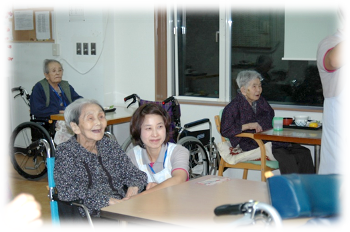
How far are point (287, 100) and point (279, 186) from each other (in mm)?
2974

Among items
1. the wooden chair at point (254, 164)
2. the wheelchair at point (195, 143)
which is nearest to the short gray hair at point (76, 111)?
the wooden chair at point (254, 164)

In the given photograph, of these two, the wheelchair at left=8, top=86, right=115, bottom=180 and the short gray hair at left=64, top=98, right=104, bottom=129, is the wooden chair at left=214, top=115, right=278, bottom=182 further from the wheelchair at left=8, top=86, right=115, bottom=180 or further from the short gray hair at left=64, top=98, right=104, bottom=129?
the wheelchair at left=8, top=86, right=115, bottom=180

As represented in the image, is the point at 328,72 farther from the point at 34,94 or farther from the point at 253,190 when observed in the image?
the point at 34,94

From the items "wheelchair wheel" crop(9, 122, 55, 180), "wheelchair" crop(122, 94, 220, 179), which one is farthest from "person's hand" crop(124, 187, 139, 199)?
"wheelchair wheel" crop(9, 122, 55, 180)

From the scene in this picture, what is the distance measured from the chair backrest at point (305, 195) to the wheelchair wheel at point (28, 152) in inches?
112

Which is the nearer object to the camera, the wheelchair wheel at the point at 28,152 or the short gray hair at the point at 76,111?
the short gray hair at the point at 76,111

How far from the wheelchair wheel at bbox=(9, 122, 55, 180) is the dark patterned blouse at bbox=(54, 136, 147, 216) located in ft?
5.54

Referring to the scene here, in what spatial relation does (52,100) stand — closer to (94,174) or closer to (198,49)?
(198,49)

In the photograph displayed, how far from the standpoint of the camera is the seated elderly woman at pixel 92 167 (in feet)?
6.50

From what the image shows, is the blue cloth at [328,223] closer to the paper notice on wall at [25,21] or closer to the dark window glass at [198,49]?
the dark window glass at [198,49]

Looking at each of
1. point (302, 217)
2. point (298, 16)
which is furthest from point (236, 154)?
point (302, 217)

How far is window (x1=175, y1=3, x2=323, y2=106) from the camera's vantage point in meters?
3.89

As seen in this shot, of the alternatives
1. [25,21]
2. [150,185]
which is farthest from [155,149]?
[25,21]

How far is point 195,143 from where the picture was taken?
3635mm
